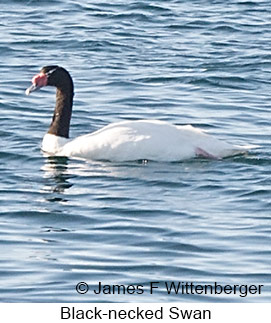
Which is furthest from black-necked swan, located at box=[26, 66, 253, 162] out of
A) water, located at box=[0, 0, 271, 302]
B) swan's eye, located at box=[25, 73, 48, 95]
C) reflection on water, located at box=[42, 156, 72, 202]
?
swan's eye, located at box=[25, 73, 48, 95]

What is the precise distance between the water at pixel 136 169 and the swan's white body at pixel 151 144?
0.36 ft

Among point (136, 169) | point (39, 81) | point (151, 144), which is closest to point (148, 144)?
point (151, 144)

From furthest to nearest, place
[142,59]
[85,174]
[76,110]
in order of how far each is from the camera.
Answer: [142,59] < [76,110] < [85,174]

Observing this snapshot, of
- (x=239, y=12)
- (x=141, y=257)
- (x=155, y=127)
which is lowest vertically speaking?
(x=141, y=257)

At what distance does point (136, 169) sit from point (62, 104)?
2.10 m

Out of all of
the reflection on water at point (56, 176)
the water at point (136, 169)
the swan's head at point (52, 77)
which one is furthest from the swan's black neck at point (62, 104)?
the reflection on water at point (56, 176)

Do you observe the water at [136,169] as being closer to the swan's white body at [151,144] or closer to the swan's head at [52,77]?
the swan's white body at [151,144]

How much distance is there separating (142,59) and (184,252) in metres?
10.5

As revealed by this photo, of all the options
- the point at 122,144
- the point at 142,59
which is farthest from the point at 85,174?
the point at 142,59

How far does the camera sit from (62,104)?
17.5 meters

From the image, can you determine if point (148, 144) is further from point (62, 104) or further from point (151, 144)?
point (62, 104)

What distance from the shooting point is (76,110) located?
1914cm

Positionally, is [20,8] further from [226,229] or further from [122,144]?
[226,229]

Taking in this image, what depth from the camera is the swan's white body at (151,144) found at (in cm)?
1590
